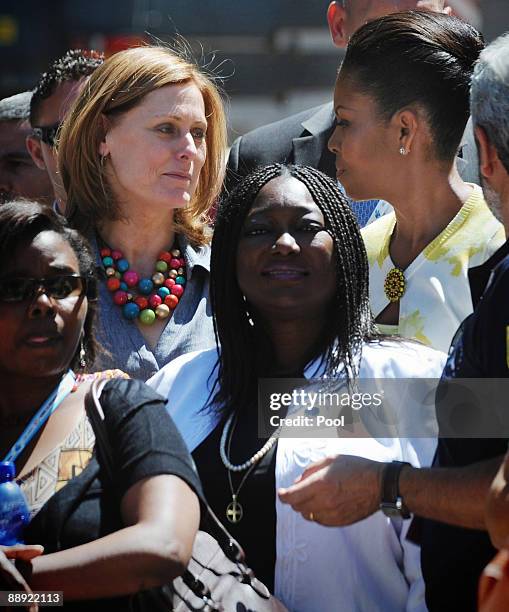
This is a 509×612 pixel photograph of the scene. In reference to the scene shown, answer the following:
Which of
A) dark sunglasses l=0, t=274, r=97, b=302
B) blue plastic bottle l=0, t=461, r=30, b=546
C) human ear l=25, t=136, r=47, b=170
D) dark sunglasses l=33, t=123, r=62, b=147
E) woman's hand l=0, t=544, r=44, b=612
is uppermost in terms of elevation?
dark sunglasses l=33, t=123, r=62, b=147

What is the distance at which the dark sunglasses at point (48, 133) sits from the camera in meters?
3.81

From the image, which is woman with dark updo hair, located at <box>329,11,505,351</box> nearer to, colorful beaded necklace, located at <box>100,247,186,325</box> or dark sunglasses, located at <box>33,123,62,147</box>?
colorful beaded necklace, located at <box>100,247,186,325</box>

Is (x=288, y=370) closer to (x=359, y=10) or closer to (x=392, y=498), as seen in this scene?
(x=392, y=498)

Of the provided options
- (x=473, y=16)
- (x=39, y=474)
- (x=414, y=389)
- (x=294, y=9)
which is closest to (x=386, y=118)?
(x=414, y=389)

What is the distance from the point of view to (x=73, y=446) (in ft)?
7.84

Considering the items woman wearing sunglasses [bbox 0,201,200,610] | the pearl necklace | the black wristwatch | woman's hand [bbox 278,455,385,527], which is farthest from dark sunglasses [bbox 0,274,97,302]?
the black wristwatch

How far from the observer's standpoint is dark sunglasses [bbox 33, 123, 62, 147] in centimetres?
381

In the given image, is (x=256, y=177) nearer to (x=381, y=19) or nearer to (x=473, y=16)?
(x=381, y=19)

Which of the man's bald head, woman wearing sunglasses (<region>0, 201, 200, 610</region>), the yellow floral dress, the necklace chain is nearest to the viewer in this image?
woman wearing sunglasses (<region>0, 201, 200, 610</region>)

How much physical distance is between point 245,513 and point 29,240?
728 mm

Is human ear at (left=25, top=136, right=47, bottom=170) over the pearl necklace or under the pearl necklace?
over

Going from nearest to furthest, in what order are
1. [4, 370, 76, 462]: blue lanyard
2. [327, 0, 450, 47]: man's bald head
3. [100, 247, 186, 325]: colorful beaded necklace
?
[4, 370, 76, 462]: blue lanyard < [100, 247, 186, 325]: colorful beaded necklace < [327, 0, 450, 47]: man's bald head

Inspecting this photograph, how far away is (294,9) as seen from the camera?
30.9ft

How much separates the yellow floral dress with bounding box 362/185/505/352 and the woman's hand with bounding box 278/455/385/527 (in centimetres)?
70
